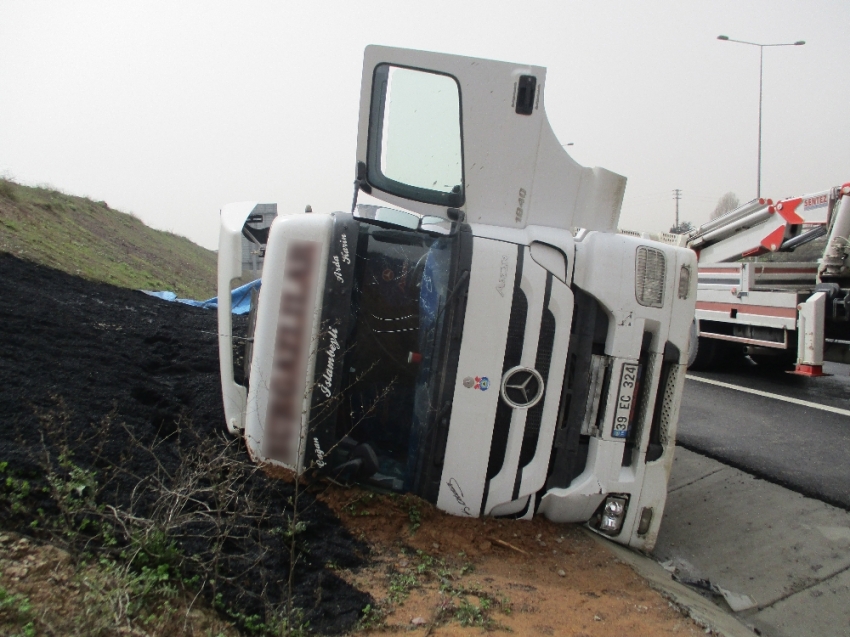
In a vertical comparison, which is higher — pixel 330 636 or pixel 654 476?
pixel 654 476

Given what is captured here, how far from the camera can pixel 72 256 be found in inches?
483

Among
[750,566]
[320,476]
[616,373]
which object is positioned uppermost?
[616,373]

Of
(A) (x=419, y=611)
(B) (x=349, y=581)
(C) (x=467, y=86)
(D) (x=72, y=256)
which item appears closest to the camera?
(A) (x=419, y=611)

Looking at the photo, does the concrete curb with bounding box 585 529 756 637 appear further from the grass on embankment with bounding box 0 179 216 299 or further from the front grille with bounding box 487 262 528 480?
the grass on embankment with bounding box 0 179 216 299

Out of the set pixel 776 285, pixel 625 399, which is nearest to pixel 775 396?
pixel 776 285

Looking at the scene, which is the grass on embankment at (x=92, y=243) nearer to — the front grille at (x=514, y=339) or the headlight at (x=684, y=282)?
the front grille at (x=514, y=339)

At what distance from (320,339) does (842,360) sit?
6770mm

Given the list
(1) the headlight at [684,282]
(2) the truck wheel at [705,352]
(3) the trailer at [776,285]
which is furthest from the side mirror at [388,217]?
(2) the truck wheel at [705,352]

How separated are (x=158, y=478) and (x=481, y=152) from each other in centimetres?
212

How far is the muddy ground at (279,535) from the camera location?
2461 millimetres

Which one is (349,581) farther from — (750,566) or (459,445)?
(750,566)

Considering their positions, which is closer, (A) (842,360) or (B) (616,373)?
(B) (616,373)

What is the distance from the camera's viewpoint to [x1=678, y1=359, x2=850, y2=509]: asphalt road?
15.1ft

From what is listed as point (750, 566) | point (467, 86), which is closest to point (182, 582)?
point (467, 86)
